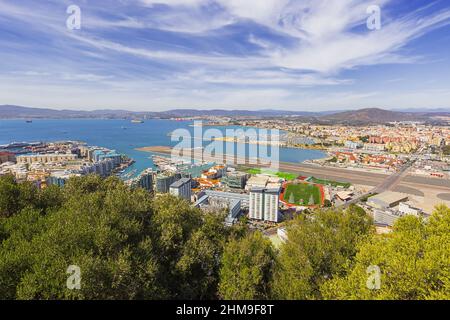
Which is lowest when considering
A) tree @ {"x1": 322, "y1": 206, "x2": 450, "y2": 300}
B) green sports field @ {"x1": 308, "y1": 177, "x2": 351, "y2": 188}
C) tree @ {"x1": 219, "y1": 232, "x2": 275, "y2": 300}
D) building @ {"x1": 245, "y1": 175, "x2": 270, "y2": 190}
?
green sports field @ {"x1": 308, "y1": 177, "x2": 351, "y2": 188}

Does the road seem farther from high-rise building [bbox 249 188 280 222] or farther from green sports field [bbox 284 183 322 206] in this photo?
high-rise building [bbox 249 188 280 222]

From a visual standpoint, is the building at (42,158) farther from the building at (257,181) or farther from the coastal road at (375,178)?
the building at (257,181)

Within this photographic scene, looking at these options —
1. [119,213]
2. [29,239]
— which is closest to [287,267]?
[119,213]

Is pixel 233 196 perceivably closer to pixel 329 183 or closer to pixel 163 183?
pixel 163 183

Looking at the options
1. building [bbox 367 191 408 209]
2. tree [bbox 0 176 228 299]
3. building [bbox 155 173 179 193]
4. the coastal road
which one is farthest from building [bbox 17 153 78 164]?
building [bbox 367 191 408 209]

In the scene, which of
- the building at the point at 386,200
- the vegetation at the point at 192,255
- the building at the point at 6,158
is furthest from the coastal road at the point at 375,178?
the building at the point at 6,158

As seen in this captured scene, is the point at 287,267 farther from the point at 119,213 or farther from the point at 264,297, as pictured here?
the point at 119,213

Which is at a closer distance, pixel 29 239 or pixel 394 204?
pixel 29 239
